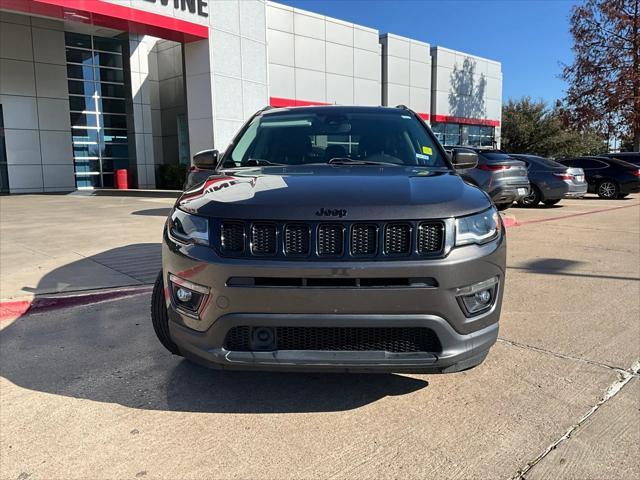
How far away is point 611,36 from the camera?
101 ft

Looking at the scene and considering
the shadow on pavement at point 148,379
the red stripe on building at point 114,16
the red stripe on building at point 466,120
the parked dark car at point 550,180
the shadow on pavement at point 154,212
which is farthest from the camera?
the red stripe on building at point 466,120

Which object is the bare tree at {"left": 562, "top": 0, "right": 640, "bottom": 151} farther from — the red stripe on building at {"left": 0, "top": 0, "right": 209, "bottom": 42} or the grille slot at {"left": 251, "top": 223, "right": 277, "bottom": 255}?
the grille slot at {"left": 251, "top": 223, "right": 277, "bottom": 255}

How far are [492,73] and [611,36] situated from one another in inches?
306

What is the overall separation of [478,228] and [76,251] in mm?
6469

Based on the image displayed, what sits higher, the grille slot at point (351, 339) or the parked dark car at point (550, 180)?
the parked dark car at point (550, 180)

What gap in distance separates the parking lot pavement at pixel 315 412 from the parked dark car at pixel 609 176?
643 inches

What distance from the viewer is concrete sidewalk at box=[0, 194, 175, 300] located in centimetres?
564

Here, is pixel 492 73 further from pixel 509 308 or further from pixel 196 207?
pixel 196 207

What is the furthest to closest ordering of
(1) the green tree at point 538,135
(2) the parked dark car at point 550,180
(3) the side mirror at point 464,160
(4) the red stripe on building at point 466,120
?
(1) the green tree at point 538,135
(4) the red stripe on building at point 466,120
(2) the parked dark car at point 550,180
(3) the side mirror at point 464,160

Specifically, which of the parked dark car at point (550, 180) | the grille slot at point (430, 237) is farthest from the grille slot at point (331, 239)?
the parked dark car at point (550, 180)

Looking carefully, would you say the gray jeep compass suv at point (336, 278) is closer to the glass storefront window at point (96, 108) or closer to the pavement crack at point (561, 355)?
the pavement crack at point (561, 355)

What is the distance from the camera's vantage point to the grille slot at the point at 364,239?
2.45 m

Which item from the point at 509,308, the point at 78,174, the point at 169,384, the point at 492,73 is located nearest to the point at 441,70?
the point at 492,73

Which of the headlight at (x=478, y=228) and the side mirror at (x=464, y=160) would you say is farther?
the side mirror at (x=464, y=160)
